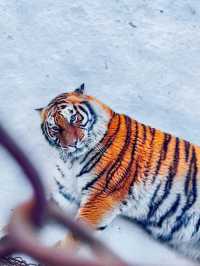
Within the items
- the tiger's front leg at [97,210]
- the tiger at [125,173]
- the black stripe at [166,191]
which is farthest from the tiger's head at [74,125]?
the black stripe at [166,191]

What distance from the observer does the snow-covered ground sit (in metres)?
2.84

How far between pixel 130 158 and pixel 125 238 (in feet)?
1.04

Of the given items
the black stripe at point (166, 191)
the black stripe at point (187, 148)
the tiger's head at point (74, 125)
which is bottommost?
the black stripe at point (166, 191)

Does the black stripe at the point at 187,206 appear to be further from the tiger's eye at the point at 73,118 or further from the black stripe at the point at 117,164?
the tiger's eye at the point at 73,118

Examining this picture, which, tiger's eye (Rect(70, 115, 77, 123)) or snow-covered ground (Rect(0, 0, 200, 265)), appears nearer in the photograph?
tiger's eye (Rect(70, 115, 77, 123))

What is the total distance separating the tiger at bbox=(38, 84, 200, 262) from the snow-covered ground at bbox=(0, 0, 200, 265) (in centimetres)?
29

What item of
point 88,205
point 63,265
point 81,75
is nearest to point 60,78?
point 81,75

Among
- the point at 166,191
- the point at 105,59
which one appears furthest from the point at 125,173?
the point at 105,59

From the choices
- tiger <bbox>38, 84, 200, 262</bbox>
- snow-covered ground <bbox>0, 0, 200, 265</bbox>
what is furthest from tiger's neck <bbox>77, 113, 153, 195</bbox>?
snow-covered ground <bbox>0, 0, 200, 265</bbox>

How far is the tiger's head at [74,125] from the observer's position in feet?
7.79

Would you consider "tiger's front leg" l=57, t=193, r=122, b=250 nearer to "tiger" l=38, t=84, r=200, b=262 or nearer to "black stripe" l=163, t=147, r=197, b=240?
"tiger" l=38, t=84, r=200, b=262

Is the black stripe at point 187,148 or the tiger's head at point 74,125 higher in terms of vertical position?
the tiger's head at point 74,125

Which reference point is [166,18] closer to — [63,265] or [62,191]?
[62,191]

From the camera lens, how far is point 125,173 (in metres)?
2.43
